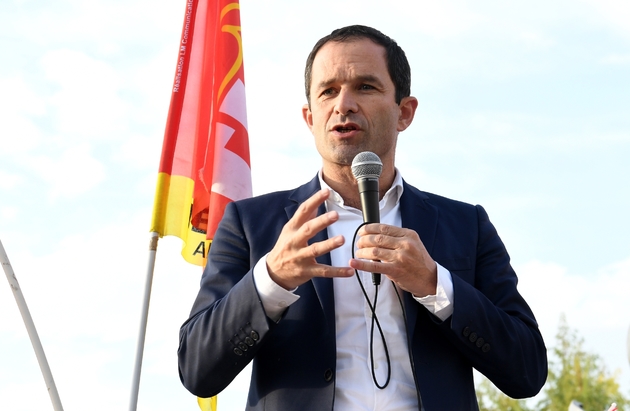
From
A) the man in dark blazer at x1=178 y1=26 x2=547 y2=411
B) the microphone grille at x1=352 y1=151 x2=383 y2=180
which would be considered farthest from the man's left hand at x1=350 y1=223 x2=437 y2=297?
the microphone grille at x1=352 y1=151 x2=383 y2=180

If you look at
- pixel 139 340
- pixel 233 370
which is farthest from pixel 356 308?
A: pixel 139 340

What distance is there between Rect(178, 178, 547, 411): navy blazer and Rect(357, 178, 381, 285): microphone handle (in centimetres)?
46

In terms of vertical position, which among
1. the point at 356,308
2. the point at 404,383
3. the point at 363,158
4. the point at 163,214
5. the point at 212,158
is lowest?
the point at 404,383

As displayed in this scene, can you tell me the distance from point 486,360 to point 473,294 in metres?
0.29

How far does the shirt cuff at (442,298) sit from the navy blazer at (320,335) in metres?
0.03

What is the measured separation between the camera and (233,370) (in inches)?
136

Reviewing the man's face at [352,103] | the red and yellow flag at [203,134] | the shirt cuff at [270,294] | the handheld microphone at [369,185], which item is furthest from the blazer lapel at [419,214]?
the red and yellow flag at [203,134]

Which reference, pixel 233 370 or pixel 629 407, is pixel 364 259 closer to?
pixel 233 370

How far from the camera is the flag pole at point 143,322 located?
19.4 ft

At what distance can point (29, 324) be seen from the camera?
5449 millimetres

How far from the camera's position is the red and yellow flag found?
22.6ft

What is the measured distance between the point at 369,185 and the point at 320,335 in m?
0.73

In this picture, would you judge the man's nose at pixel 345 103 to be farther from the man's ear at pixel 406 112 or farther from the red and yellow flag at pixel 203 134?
the red and yellow flag at pixel 203 134

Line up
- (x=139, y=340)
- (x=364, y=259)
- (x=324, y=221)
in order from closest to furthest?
(x=324, y=221), (x=364, y=259), (x=139, y=340)
